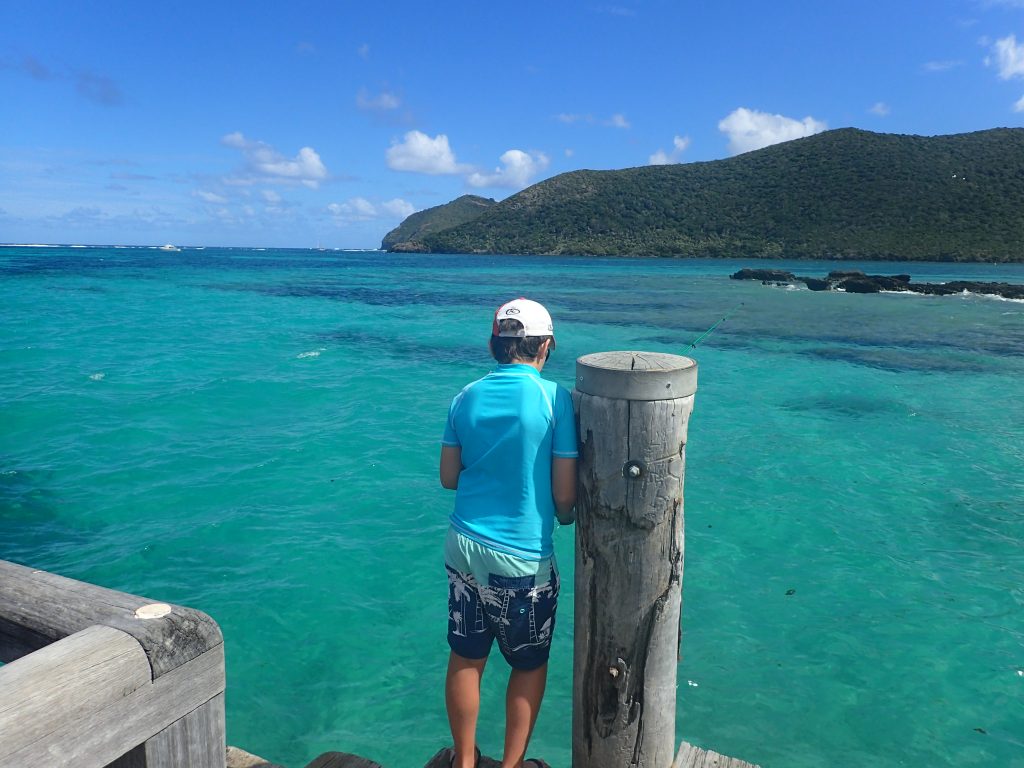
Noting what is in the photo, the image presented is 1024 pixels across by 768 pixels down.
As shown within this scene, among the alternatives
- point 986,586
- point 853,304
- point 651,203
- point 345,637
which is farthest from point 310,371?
point 651,203

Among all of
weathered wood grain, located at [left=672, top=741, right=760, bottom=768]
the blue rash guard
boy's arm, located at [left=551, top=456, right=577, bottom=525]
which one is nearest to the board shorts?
the blue rash guard

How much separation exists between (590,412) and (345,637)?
4.28 meters

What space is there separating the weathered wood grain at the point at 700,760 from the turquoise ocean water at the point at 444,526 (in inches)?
70.4

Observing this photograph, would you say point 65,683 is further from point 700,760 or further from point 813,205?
point 813,205

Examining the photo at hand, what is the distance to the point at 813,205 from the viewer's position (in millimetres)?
98375

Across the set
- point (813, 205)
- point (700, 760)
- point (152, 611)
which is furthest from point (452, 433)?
point (813, 205)

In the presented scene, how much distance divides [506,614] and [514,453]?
2.21 ft

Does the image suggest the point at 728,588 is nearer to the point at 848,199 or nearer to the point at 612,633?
the point at 612,633

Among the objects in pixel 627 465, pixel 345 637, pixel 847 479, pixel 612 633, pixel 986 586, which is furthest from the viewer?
pixel 847 479

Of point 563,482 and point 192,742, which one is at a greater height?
point 563,482

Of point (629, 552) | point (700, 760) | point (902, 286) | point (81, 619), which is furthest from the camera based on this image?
point (902, 286)

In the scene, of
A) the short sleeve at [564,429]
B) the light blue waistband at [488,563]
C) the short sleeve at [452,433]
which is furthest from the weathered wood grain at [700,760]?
the short sleeve at [452,433]

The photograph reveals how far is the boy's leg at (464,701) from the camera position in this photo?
3.00 meters

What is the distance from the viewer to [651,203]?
121625 mm
